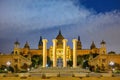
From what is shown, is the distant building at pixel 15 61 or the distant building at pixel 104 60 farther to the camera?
the distant building at pixel 104 60

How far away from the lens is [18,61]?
289 feet

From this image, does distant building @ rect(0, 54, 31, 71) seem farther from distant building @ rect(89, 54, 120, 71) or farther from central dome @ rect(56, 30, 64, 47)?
central dome @ rect(56, 30, 64, 47)

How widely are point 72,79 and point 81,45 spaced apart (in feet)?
333

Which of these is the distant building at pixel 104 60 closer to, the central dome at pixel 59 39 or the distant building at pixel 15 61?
the distant building at pixel 15 61

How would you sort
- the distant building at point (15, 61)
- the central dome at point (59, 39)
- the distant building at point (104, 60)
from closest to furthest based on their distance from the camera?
the distant building at point (15, 61), the distant building at point (104, 60), the central dome at point (59, 39)

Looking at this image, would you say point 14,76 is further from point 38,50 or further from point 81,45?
point 81,45

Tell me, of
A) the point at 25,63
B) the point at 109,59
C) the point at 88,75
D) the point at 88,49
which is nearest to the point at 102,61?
the point at 109,59

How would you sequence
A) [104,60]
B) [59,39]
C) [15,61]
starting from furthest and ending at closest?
[59,39]
[104,60]
[15,61]

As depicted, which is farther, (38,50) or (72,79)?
(38,50)

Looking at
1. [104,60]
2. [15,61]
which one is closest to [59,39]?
[104,60]

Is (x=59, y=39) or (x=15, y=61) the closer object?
(x=15, y=61)

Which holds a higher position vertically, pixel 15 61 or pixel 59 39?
pixel 59 39

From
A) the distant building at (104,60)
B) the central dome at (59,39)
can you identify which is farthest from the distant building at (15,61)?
the central dome at (59,39)

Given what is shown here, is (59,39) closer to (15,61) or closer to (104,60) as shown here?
(104,60)
